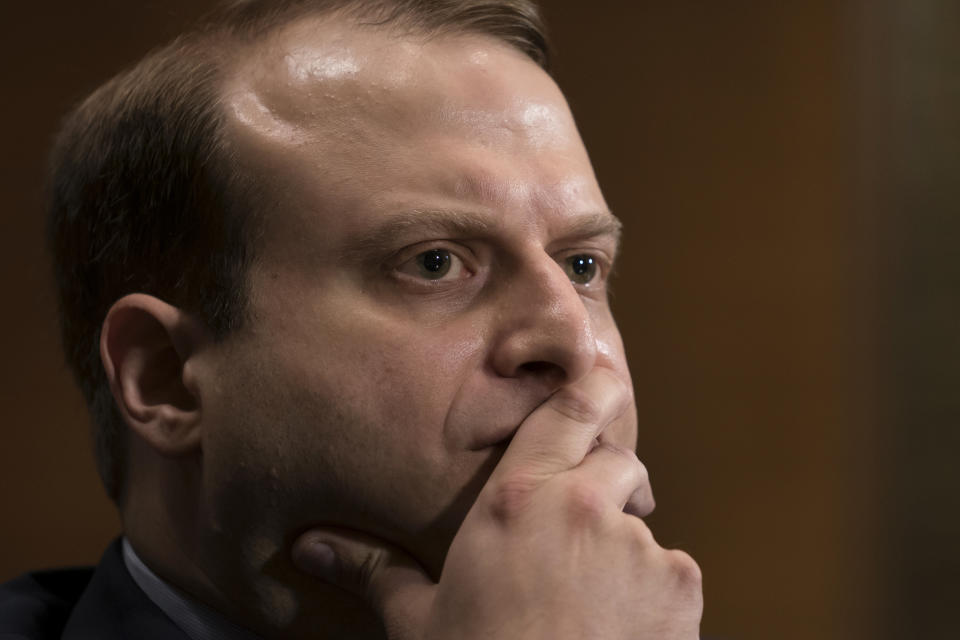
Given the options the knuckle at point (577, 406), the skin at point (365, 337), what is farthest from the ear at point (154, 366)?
the knuckle at point (577, 406)

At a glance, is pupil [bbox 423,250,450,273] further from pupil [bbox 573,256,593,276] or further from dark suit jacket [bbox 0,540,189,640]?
dark suit jacket [bbox 0,540,189,640]

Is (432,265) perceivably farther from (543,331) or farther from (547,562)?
(547,562)

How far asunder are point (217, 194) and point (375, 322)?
0.28 metres

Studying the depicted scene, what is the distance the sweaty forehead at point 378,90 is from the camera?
1327 mm

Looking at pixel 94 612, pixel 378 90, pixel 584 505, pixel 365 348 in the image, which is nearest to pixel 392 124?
pixel 378 90

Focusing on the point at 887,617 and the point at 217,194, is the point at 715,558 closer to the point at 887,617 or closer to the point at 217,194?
the point at 887,617

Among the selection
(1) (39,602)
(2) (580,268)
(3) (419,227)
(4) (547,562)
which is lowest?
(1) (39,602)

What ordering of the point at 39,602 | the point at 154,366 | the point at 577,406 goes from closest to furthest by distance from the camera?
the point at 577,406 < the point at 154,366 < the point at 39,602

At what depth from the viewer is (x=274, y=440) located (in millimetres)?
1258

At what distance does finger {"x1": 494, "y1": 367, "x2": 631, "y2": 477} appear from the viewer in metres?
1.19

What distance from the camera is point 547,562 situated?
112 centimetres

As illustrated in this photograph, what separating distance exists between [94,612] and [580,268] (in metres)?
0.79

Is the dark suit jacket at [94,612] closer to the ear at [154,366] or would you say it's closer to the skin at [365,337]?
the skin at [365,337]

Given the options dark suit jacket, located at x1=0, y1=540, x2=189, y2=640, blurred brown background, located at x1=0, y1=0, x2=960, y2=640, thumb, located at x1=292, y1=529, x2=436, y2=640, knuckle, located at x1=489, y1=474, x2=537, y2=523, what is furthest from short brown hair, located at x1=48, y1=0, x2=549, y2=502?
blurred brown background, located at x1=0, y1=0, x2=960, y2=640
